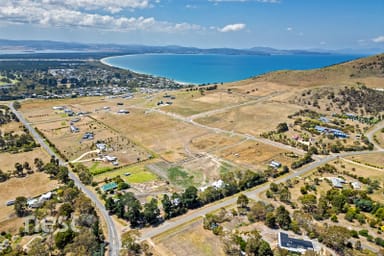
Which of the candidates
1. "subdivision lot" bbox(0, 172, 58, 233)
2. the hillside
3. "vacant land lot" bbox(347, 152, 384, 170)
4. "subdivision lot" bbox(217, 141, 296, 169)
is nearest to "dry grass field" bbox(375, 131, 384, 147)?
"vacant land lot" bbox(347, 152, 384, 170)

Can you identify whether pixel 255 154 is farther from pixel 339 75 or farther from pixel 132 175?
pixel 339 75

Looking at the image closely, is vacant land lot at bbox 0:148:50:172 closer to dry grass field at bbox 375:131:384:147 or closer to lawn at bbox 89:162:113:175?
lawn at bbox 89:162:113:175

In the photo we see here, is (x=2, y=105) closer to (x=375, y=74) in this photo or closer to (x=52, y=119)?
(x=52, y=119)

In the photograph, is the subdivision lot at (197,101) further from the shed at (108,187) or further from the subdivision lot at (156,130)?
the shed at (108,187)

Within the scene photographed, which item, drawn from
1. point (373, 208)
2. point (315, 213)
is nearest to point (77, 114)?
point (315, 213)

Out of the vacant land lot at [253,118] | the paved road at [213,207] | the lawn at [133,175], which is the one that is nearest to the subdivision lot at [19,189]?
the lawn at [133,175]

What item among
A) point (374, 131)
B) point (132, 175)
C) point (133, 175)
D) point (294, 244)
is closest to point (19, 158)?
point (132, 175)
